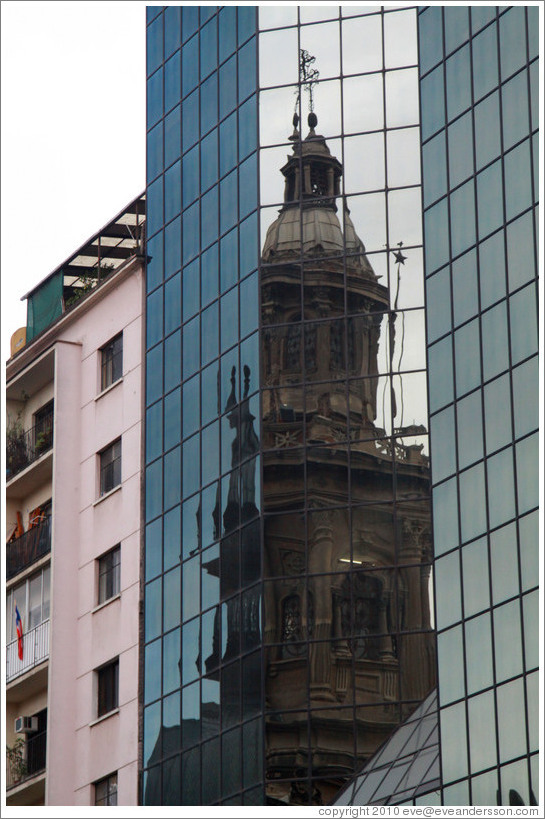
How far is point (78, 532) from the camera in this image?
50719mm

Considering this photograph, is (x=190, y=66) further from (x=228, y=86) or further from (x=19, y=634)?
(x=19, y=634)

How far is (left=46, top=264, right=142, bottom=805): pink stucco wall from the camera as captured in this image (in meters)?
47.3

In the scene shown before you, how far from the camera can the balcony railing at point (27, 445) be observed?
53250 millimetres

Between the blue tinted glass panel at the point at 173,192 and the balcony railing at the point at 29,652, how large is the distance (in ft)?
35.6

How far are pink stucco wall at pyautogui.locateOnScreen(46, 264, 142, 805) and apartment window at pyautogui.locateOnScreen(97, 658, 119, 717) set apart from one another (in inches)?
7.9

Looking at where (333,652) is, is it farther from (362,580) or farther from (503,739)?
(503,739)

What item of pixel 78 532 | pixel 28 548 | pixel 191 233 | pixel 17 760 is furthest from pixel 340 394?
pixel 17 760

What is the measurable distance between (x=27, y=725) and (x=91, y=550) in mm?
4895

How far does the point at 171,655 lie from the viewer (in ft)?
149

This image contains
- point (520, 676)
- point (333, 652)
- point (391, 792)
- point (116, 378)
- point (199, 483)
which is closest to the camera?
point (520, 676)

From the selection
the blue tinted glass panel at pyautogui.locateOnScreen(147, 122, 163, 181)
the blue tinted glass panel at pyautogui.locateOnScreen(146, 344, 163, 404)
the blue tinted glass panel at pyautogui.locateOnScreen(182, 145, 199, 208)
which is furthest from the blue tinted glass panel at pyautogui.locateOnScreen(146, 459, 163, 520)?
the blue tinted glass panel at pyautogui.locateOnScreen(147, 122, 163, 181)

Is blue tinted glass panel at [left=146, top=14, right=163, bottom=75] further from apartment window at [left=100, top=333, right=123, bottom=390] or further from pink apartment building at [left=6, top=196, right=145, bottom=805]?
apartment window at [left=100, top=333, right=123, bottom=390]

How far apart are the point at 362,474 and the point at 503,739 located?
8197 mm

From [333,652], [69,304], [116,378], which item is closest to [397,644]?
[333,652]
